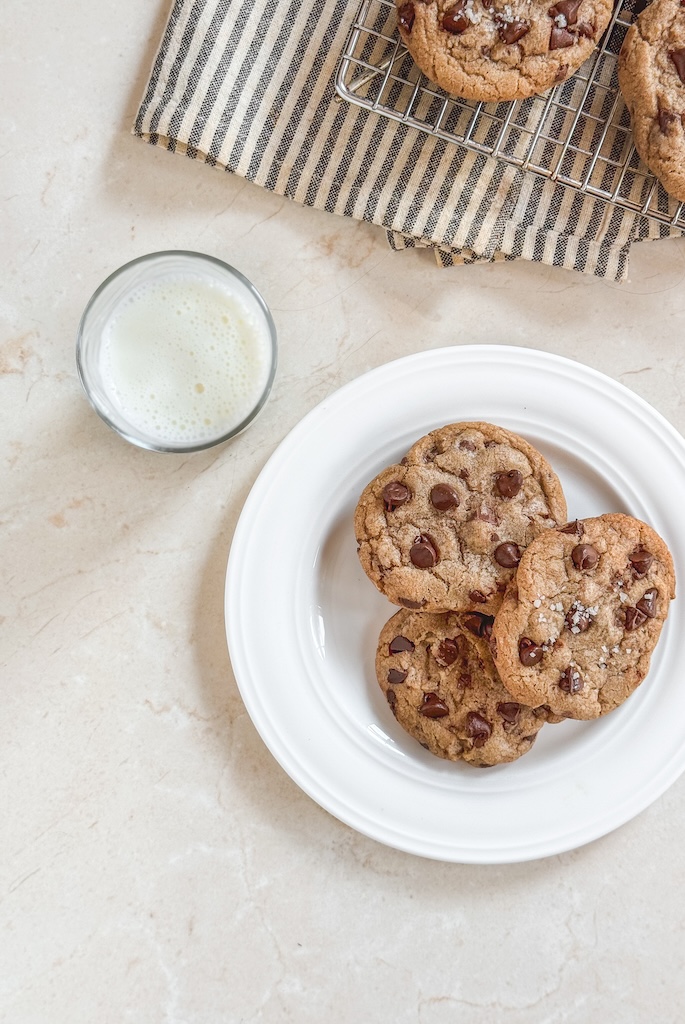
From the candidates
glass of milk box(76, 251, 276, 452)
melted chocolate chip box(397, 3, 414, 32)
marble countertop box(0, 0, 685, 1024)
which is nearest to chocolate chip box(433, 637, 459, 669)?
marble countertop box(0, 0, 685, 1024)

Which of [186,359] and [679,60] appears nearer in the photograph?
[679,60]

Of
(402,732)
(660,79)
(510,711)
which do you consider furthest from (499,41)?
(402,732)

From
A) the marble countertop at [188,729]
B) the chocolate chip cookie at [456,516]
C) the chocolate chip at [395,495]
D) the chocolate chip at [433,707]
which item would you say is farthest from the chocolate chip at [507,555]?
the marble countertop at [188,729]

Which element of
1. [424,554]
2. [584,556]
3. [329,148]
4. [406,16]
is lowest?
[424,554]

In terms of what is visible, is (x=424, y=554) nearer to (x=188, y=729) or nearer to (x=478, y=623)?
(x=478, y=623)

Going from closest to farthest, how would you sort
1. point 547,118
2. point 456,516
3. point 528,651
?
point 528,651 < point 456,516 < point 547,118

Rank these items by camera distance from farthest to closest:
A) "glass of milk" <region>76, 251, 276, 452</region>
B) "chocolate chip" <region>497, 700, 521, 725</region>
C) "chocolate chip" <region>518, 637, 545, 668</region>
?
"glass of milk" <region>76, 251, 276, 452</region>, "chocolate chip" <region>497, 700, 521, 725</region>, "chocolate chip" <region>518, 637, 545, 668</region>

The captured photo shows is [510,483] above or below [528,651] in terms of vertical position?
above

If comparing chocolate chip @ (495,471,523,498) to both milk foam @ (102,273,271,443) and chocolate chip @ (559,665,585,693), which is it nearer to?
chocolate chip @ (559,665,585,693)
